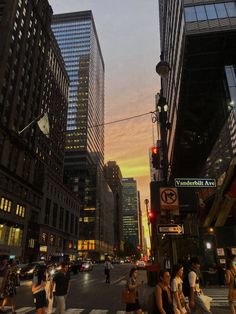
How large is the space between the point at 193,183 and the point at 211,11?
2604cm

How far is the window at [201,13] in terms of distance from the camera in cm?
3034

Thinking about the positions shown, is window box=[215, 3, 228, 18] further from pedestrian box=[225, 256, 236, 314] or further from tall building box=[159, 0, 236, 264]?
pedestrian box=[225, 256, 236, 314]

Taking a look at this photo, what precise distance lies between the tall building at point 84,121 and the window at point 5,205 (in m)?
55.5

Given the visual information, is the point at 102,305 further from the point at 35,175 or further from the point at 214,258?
the point at 35,175

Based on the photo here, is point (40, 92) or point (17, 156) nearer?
point (17, 156)

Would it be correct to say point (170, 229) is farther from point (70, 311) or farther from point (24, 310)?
point (24, 310)

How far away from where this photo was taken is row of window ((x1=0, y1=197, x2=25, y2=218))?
52456mm

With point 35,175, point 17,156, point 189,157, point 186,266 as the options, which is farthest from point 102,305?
point 35,175

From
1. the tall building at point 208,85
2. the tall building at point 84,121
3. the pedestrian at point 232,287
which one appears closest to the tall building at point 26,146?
the tall building at point 84,121

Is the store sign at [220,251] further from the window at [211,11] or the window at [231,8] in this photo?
the window at [231,8]

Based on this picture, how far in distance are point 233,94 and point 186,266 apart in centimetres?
1961

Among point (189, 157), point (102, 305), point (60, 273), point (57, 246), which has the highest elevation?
point (189, 157)

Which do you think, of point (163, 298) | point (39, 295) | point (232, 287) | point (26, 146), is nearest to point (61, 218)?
point (26, 146)

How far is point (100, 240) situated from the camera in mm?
146000
